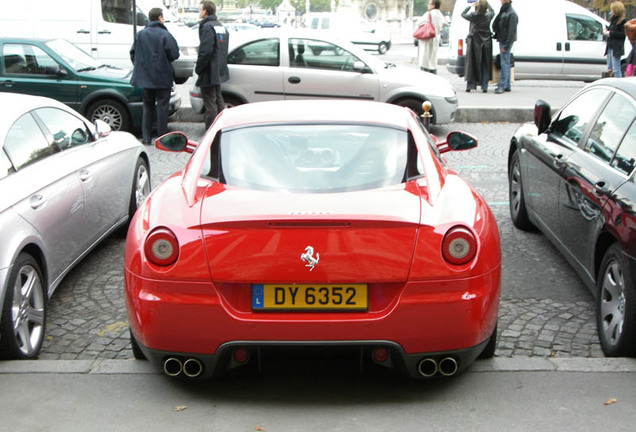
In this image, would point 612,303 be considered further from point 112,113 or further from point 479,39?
point 479,39

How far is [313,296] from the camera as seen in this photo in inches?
146

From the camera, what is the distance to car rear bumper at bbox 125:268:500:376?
3.69 meters

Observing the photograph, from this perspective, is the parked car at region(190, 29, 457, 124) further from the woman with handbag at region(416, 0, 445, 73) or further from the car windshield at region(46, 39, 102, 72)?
the woman with handbag at region(416, 0, 445, 73)

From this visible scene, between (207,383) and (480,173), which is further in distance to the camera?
(480,173)

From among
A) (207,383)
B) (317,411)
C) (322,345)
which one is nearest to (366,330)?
(322,345)

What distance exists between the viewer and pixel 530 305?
561cm

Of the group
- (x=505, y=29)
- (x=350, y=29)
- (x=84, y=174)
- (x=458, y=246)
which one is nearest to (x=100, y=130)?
(x=84, y=174)

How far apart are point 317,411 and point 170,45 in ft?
30.7

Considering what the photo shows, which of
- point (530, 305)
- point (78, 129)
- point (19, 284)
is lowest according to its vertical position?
point (530, 305)

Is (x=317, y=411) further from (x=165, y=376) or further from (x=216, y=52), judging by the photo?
(x=216, y=52)

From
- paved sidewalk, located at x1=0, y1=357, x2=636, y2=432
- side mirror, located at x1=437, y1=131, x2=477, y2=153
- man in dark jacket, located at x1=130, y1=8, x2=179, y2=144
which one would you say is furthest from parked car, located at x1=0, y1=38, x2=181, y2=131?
paved sidewalk, located at x1=0, y1=357, x2=636, y2=432

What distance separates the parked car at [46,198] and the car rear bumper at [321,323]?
112cm

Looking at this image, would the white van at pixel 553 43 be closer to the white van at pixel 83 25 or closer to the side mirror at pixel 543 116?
the white van at pixel 83 25

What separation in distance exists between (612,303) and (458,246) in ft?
4.38
